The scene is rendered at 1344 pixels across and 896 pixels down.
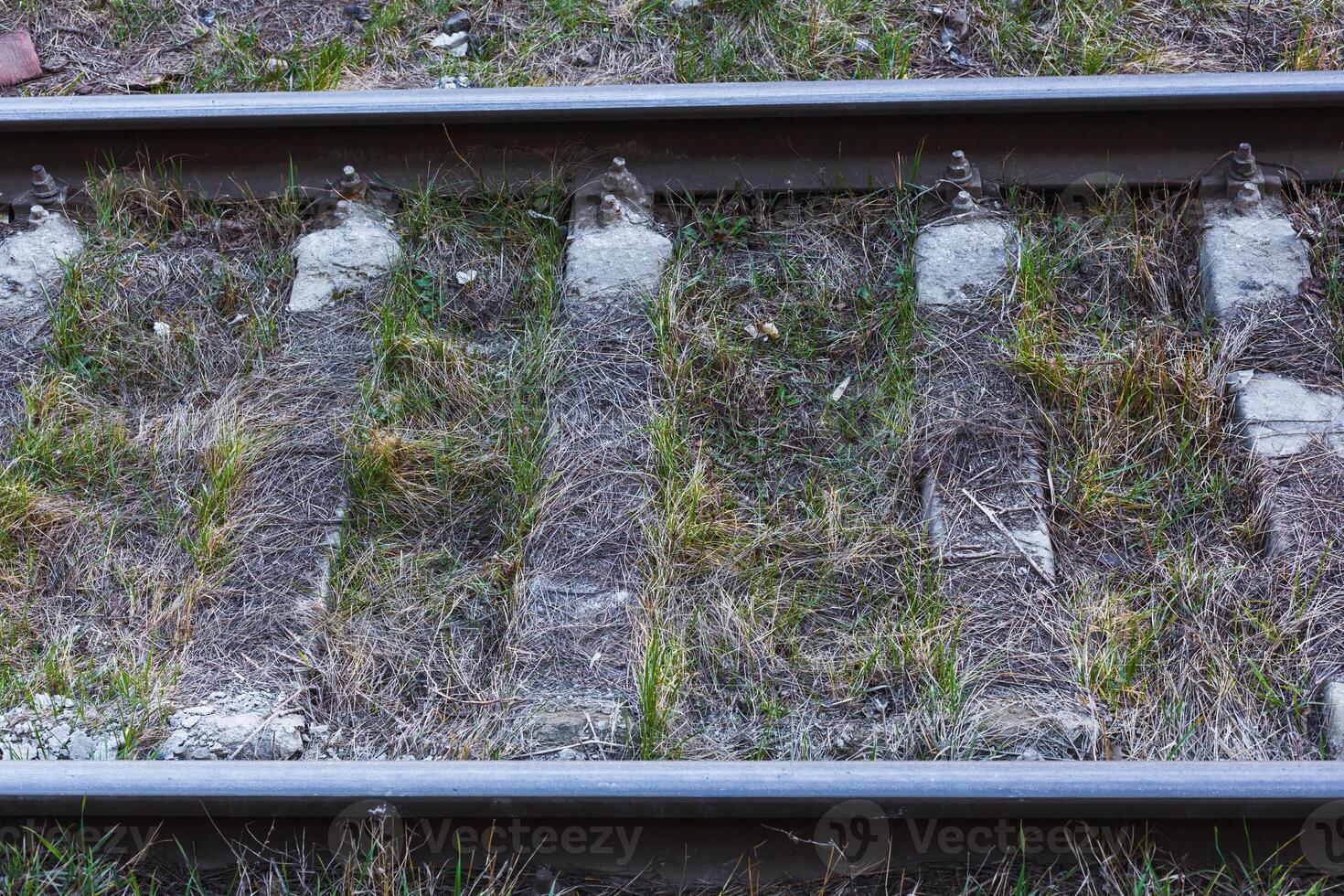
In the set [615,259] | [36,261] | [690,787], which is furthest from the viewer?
[36,261]

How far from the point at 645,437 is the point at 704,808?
106cm

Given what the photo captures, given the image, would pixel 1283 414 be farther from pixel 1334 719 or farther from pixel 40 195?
pixel 40 195

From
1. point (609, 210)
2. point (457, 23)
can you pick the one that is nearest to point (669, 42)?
point (457, 23)

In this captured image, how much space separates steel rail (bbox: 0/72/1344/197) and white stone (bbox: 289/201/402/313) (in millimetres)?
190

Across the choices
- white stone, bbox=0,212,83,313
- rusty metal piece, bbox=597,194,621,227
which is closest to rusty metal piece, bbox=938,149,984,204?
rusty metal piece, bbox=597,194,621,227

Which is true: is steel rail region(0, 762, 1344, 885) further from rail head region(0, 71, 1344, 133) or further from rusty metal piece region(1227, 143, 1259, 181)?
rail head region(0, 71, 1344, 133)

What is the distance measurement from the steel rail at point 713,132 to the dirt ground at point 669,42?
1.16ft

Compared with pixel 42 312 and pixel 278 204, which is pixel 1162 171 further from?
pixel 42 312

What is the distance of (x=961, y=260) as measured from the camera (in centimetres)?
333

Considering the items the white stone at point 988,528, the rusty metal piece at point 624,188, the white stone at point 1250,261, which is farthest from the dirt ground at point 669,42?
the white stone at point 988,528

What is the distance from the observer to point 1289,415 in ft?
9.61

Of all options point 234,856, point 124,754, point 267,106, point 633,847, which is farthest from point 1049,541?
point 267,106

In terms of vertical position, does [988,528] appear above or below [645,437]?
below

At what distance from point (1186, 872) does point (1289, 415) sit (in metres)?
1.23
